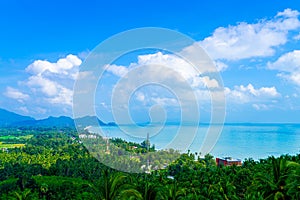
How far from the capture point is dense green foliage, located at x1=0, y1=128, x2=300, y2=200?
11540 millimetres

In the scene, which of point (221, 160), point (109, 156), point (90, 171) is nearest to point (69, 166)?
point (90, 171)

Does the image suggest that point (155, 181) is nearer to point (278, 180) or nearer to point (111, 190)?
point (278, 180)

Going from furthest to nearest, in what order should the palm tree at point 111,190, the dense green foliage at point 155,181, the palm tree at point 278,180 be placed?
A: the palm tree at point 278,180 < the dense green foliage at point 155,181 < the palm tree at point 111,190

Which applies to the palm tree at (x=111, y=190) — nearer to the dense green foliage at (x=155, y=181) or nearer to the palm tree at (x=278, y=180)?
the dense green foliage at (x=155, y=181)

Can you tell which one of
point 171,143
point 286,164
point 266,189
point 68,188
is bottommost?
point 68,188

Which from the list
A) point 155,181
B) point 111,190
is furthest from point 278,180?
point 155,181

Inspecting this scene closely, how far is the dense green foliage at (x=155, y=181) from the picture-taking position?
1154 cm

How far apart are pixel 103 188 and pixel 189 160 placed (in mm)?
37364

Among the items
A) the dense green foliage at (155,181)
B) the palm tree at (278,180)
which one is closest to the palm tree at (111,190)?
the dense green foliage at (155,181)

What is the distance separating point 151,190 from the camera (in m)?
11.5

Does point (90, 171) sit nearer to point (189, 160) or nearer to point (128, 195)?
point (189, 160)

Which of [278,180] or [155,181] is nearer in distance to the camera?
[278,180]

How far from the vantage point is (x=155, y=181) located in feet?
90.0

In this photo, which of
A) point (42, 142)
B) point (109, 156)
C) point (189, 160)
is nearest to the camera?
point (109, 156)
